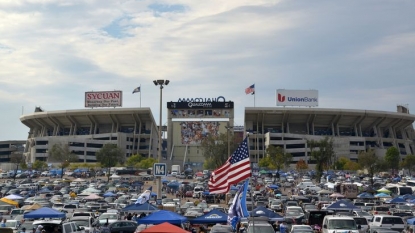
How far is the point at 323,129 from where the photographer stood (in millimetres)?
178125

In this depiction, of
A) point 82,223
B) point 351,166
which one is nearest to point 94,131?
point 351,166

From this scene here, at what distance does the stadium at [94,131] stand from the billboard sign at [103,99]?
95.9 inches

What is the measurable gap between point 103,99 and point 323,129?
6298 cm

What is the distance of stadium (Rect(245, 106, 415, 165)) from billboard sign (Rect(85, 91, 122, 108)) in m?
35.4

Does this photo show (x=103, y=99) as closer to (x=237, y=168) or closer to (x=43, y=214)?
(x=43, y=214)

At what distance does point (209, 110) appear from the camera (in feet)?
547

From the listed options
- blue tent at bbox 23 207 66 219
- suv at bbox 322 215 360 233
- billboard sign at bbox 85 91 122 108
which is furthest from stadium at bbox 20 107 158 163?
suv at bbox 322 215 360 233

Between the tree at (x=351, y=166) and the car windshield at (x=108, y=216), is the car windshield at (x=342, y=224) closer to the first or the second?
the car windshield at (x=108, y=216)

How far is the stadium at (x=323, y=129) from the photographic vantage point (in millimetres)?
167250

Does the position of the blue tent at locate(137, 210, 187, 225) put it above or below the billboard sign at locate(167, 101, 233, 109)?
below

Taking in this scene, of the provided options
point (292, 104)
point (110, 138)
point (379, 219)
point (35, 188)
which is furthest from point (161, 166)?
point (110, 138)

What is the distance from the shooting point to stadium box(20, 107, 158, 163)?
172125 mm

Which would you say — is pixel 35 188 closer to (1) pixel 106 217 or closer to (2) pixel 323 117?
(1) pixel 106 217

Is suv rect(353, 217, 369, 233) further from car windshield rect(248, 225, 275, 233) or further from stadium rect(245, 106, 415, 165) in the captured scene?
stadium rect(245, 106, 415, 165)
